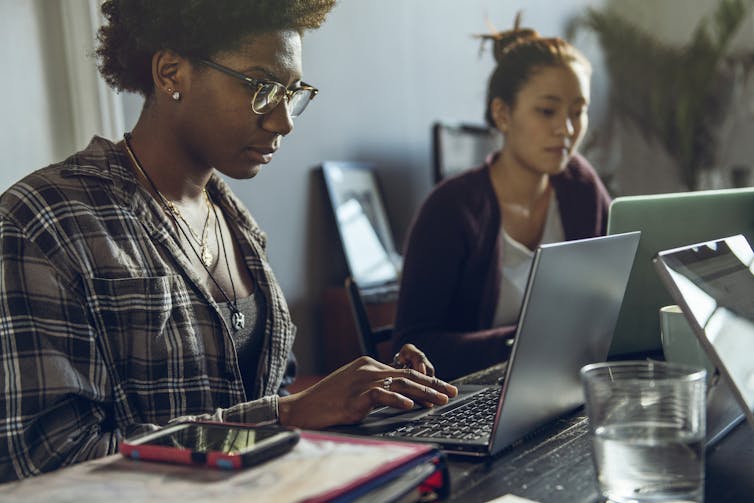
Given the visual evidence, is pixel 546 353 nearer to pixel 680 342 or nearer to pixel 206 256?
pixel 680 342

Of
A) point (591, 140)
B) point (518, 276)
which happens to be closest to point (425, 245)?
point (518, 276)

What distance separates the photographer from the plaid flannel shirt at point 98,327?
1.17 metres

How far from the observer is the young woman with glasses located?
1.19 m

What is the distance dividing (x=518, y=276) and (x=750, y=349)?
4.41 ft

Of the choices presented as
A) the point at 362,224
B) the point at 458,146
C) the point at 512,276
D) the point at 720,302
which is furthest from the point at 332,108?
the point at 720,302

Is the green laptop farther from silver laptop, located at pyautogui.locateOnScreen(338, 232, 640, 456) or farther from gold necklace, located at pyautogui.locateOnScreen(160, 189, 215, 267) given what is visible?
gold necklace, located at pyautogui.locateOnScreen(160, 189, 215, 267)

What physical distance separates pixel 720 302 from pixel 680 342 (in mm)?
173

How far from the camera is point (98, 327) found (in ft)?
4.28

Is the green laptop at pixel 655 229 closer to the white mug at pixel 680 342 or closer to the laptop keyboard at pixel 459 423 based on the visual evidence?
the white mug at pixel 680 342

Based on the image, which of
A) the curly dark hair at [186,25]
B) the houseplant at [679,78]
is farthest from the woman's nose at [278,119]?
the houseplant at [679,78]

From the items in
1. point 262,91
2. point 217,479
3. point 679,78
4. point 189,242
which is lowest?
point 217,479

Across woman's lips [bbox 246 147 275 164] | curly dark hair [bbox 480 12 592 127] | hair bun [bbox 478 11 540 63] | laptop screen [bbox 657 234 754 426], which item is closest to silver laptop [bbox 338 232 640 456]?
laptop screen [bbox 657 234 754 426]

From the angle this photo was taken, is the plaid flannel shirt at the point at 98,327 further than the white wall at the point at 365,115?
No

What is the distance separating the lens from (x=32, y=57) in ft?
6.98
